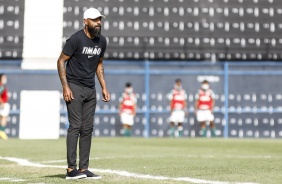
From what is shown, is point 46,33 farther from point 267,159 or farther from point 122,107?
point 267,159

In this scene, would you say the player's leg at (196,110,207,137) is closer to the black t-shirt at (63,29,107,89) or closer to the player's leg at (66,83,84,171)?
the black t-shirt at (63,29,107,89)

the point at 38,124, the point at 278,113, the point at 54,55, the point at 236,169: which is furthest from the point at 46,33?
the point at 236,169

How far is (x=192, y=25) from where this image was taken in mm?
22172

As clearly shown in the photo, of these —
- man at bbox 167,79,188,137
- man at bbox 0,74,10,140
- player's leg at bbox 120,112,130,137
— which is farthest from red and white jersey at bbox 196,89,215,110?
man at bbox 0,74,10,140

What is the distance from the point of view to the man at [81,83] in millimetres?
6910

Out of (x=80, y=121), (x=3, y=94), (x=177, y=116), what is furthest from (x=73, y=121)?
(x=177, y=116)

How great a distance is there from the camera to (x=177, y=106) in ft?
69.2

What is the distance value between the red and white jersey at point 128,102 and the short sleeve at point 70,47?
46.3ft

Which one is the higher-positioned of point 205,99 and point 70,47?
point 205,99

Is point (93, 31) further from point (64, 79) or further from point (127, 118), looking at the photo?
point (127, 118)

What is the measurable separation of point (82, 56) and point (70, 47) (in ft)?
0.48

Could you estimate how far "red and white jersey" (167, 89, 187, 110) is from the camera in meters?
21.1

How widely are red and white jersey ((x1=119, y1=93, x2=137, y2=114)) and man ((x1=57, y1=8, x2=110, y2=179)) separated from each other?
13.9 meters

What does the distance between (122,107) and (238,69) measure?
3.74 meters
